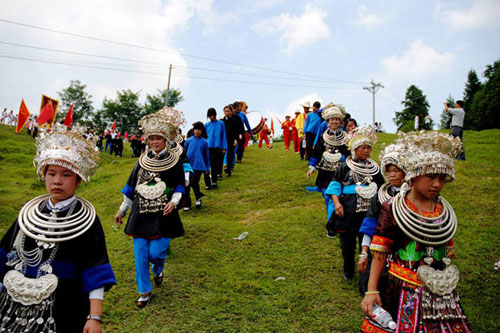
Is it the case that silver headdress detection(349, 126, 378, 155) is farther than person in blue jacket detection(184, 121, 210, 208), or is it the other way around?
person in blue jacket detection(184, 121, 210, 208)

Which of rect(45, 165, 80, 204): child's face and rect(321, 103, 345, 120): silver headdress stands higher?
rect(321, 103, 345, 120): silver headdress

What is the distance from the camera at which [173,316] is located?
13.9 ft

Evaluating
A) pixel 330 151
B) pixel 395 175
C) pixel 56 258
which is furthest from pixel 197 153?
pixel 56 258

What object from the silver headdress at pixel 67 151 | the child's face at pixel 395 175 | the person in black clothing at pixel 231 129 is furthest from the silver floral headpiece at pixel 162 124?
the person in black clothing at pixel 231 129

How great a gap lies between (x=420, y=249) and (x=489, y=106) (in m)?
43.4

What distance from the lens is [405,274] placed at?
2.52 metres

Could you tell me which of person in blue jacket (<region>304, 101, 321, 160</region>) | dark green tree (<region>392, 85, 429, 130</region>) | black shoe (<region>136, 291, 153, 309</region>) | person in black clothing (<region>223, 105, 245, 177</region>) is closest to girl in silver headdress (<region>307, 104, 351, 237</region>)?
black shoe (<region>136, 291, 153, 309</region>)

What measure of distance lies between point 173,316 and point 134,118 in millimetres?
44509

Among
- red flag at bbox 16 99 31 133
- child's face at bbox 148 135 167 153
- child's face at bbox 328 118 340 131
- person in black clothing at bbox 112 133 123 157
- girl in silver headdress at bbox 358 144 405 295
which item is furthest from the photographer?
person in black clothing at bbox 112 133 123 157

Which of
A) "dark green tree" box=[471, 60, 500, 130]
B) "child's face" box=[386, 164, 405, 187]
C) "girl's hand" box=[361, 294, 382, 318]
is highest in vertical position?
"dark green tree" box=[471, 60, 500, 130]

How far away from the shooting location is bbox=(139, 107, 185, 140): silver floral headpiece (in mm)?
4797

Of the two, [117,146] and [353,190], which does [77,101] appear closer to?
[117,146]

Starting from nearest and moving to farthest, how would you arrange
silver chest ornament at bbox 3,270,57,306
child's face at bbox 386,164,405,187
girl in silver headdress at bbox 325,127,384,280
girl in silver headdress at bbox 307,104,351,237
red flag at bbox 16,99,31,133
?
silver chest ornament at bbox 3,270,57,306 < child's face at bbox 386,164,405,187 < girl in silver headdress at bbox 325,127,384,280 < girl in silver headdress at bbox 307,104,351,237 < red flag at bbox 16,99,31,133

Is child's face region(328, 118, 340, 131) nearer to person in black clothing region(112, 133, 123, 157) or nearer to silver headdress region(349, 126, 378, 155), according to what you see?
silver headdress region(349, 126, 378, 155)
